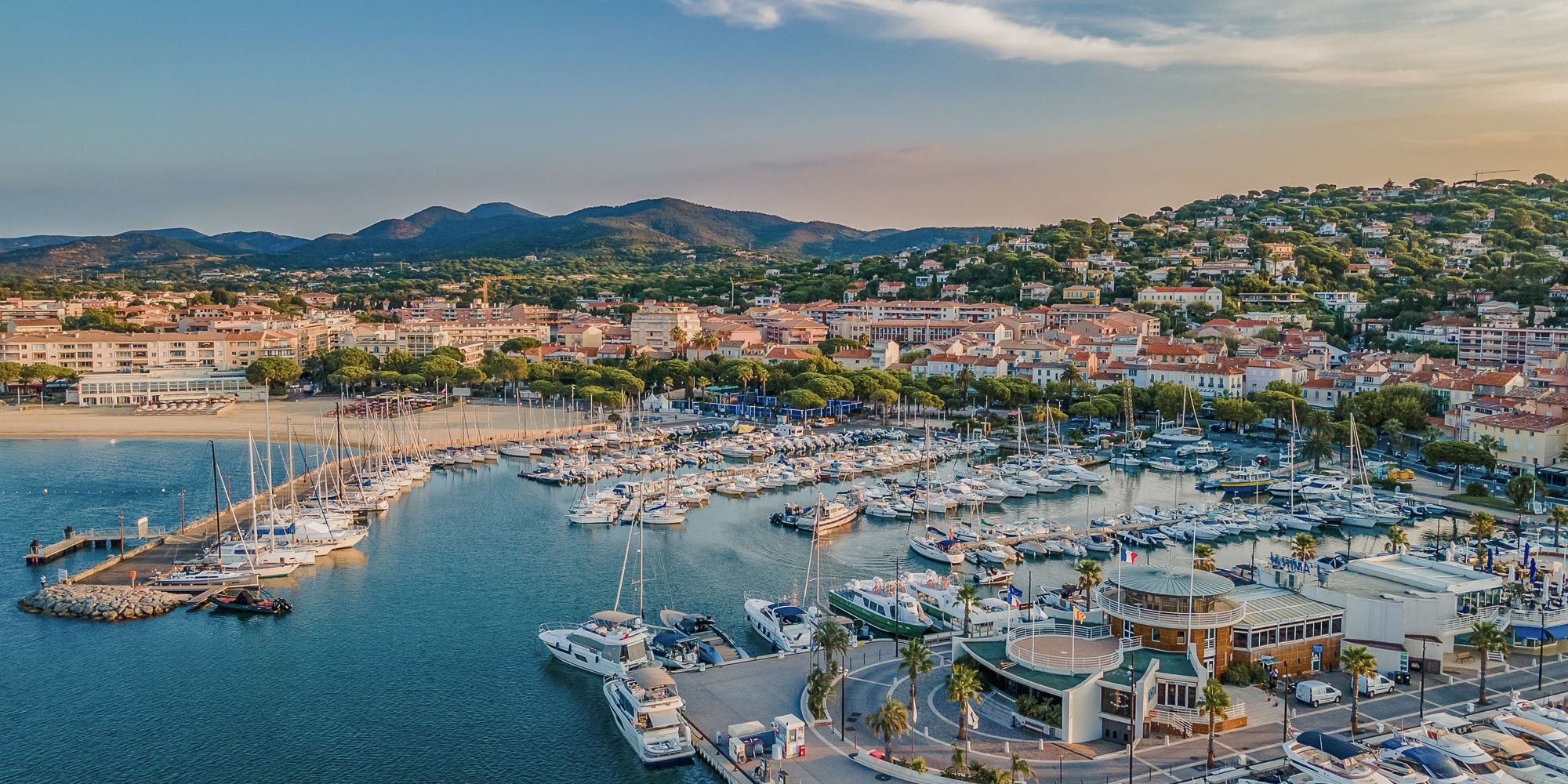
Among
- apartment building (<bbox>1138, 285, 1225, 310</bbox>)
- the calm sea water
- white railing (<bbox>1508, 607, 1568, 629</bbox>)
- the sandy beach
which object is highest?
apartment building (<bbox>1138, 285, 1225, 310</bbox>)

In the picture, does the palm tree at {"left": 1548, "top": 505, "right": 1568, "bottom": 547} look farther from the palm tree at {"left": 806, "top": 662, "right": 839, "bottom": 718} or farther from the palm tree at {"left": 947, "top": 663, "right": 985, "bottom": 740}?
the palm tree at {"left": 806, "top": 662, "right": 839, "bottom": 718}

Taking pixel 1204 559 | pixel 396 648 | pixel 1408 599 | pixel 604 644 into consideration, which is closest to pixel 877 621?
pixel 604 644

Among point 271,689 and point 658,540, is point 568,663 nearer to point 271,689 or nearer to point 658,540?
point 271,689

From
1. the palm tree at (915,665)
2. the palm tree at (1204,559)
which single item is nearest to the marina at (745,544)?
the palm tree at (915,665)

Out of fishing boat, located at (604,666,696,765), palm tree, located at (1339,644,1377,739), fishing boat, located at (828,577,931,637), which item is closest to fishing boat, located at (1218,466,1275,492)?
fishing boat, located at (828,577,931,637)

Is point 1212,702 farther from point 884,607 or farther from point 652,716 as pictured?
point 884,607

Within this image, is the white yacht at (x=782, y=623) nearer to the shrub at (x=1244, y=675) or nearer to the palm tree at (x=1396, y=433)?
the shrub at (x=1244, y=675)

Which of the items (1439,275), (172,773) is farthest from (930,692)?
(1439,275)

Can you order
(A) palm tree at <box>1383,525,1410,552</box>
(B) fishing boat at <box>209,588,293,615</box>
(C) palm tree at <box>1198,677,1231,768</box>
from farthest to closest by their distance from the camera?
(A) palm tree at <box>1383,525,1410,552</box> → (B) fishing boat at <box>209,588,293,615</box> → (C) palm tree at <box>1198,677,1231,768</box>
